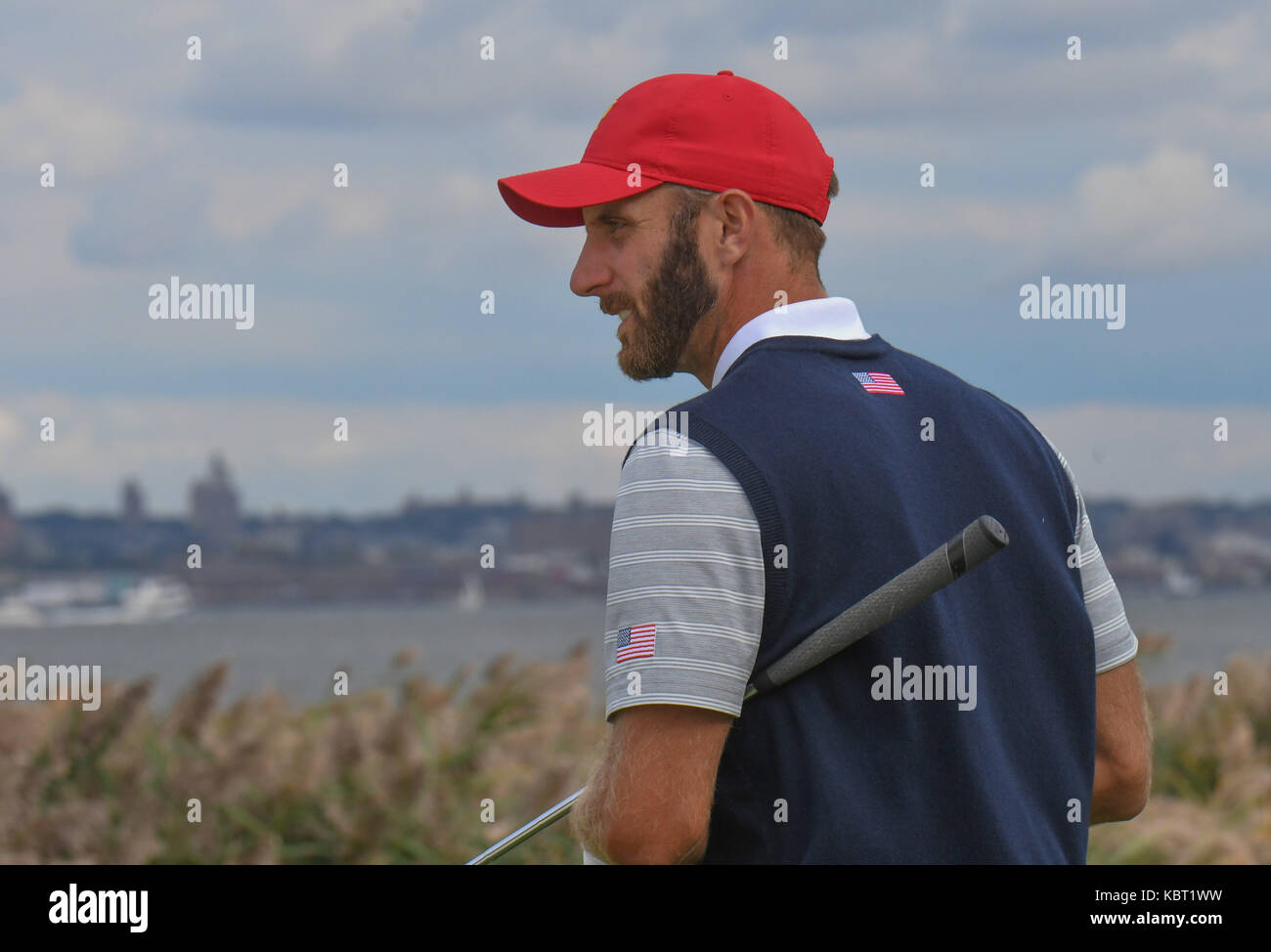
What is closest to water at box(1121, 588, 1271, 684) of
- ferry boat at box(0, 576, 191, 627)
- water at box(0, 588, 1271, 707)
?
water at box(0, 588, 1271, 707)

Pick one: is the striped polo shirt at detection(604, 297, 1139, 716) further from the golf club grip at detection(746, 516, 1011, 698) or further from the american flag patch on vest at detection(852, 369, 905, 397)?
the american flag patch on vest at detection(852, 369, 905, 397)

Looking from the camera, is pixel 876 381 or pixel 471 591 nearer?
pixel 876 381

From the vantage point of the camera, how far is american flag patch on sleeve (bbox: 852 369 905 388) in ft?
6.71

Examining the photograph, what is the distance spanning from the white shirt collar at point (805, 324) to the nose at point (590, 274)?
23 centimetres

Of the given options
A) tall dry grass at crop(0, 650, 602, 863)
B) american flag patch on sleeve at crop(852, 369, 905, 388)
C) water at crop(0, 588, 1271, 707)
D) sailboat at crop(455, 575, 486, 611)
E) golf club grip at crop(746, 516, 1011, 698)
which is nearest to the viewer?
golf club grip at crop(746, 516, 1011, 698)

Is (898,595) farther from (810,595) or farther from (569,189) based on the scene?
(569,189)

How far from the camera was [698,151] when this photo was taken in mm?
2262

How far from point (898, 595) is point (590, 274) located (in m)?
0.76

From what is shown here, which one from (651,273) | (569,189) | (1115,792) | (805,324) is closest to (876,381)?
(805,324)

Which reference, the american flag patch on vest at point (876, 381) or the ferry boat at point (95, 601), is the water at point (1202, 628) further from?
the ferry boat at point (95, 601)

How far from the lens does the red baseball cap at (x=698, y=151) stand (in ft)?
7.42

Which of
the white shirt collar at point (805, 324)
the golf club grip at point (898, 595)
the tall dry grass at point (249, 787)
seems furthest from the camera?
the tall dry grass at point (249, 787)

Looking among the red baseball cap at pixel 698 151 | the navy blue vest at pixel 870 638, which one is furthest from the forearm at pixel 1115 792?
the red baseball cap at pixel 698 151

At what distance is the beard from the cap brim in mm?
84
